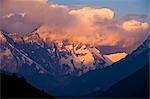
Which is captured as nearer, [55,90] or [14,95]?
[14,95]

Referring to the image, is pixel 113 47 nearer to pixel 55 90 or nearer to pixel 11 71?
pixel 55 90

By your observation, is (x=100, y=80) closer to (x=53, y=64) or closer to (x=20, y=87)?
(x=53, y=64)

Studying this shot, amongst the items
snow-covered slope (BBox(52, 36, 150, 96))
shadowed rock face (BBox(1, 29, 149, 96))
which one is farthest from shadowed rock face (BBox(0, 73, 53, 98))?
snow-covered slope (BBox(52, 36, 150, 96))

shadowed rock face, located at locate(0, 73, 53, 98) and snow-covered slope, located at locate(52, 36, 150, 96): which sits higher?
shadowed rock face, located at locate(0, 73, 53, 98)

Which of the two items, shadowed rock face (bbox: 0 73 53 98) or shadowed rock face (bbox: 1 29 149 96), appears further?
shadowed rock face (bbox: 1 29 149 96)

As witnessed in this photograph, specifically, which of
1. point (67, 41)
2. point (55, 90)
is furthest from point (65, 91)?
point (67, 41)

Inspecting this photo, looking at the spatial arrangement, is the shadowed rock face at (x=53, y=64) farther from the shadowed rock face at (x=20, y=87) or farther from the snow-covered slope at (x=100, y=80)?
the shadowed rock face at (x=20, y=87)

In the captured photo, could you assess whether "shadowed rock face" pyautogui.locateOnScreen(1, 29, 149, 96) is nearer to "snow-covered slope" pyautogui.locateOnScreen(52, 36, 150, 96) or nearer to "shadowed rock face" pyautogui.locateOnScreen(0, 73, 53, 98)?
"snow-covered slope" pyautogui.locateOnScreen(52, 36, 150, 96)

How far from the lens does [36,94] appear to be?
9.37m

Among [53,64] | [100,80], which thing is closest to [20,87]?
[53,64]

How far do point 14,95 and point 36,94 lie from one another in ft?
3.93

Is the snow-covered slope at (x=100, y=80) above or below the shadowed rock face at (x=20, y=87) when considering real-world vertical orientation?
below

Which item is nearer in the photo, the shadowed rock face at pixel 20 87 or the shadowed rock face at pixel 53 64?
the shadowed rock face at pixel 20 87

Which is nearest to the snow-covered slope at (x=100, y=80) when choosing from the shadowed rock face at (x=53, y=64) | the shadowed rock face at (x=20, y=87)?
the shadowed rock face at (x=53, y=64)
